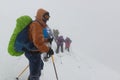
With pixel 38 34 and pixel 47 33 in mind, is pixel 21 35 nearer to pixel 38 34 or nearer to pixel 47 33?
pixel 38 34

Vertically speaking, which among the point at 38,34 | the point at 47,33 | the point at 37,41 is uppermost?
the point at 47,33

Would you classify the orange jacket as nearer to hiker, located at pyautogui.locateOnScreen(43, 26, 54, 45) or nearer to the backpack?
the backpack

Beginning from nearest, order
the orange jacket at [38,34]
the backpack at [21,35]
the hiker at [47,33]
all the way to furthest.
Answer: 1. the orange jacket at [38,34]
2. the backpack at [21,35]
3. the hiker at [47,33]

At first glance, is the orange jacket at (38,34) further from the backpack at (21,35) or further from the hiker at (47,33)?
the hiker at (47,33)

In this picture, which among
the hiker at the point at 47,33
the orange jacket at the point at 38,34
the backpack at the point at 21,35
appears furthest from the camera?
the hiker at the point at 47,33

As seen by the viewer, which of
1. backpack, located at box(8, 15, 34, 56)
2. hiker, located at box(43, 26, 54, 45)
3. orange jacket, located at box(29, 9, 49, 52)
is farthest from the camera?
Answer: hiker, located at box(43, 26, 54, 45)

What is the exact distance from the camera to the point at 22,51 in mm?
8789

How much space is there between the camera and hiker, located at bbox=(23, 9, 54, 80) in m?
8.20

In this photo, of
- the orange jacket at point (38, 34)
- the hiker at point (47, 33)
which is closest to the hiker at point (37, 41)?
the orange jacket at point (38, 34)

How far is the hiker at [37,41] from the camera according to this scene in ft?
26.9

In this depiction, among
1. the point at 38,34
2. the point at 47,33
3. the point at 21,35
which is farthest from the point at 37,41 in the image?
the point at 47,33

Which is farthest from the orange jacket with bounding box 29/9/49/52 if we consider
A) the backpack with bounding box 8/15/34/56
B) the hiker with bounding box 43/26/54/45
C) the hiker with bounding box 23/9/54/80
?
the hiker with bounding box 43/26/54/45

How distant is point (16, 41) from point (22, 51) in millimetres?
417

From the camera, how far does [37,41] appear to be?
8.19 metres
